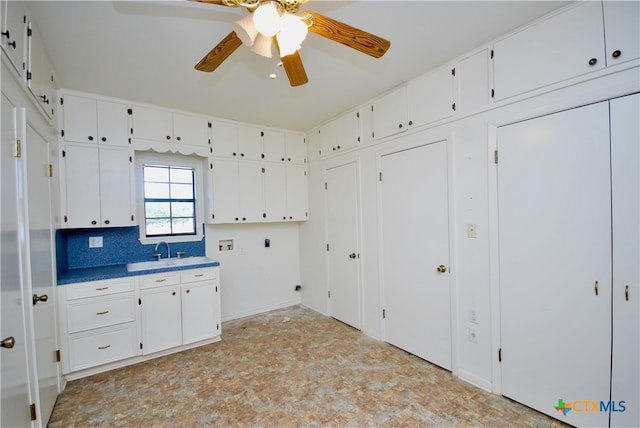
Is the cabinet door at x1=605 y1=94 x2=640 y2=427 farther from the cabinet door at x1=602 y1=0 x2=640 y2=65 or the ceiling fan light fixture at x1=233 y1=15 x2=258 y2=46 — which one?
the ceiling fan light fixture at x1=233 y1=15 x2=258 y2=46

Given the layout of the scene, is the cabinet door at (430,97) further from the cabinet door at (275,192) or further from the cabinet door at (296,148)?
the cabinet door at (275,192)

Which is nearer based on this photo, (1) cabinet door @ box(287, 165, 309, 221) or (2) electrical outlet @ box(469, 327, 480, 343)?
(2) electrical outlet @ box(469, 327, 480, 343)

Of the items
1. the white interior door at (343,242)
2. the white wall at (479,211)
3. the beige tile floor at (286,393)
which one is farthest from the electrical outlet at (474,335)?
the white interior door at (343,242)

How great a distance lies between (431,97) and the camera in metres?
2.56

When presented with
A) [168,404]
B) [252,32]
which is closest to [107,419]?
[168,404]

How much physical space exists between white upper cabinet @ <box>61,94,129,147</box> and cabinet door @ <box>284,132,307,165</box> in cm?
195

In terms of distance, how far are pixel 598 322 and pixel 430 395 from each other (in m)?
1.21

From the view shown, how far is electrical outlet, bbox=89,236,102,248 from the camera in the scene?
3.05 metres

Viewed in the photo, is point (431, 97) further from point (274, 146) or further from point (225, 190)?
point (225, 190)

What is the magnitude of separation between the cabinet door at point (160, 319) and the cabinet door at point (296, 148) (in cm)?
229

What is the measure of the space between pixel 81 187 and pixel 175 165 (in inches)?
40.2

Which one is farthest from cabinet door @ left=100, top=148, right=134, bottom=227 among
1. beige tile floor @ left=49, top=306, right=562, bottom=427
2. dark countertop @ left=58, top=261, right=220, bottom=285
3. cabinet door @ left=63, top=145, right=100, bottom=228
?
beige tile floor @ left=49, top=306, right=562, bottom=427

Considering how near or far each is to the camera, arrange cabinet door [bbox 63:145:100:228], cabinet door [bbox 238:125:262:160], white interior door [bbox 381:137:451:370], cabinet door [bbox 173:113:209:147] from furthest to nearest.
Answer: cabinet door [bbox 238:125:262:160] → cabinet door [bbox 173:113:209:147] → cabinet door [bbox 63:145:100:228] → white interior door [bbox 381:137:451:370]

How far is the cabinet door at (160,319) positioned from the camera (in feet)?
9.15
